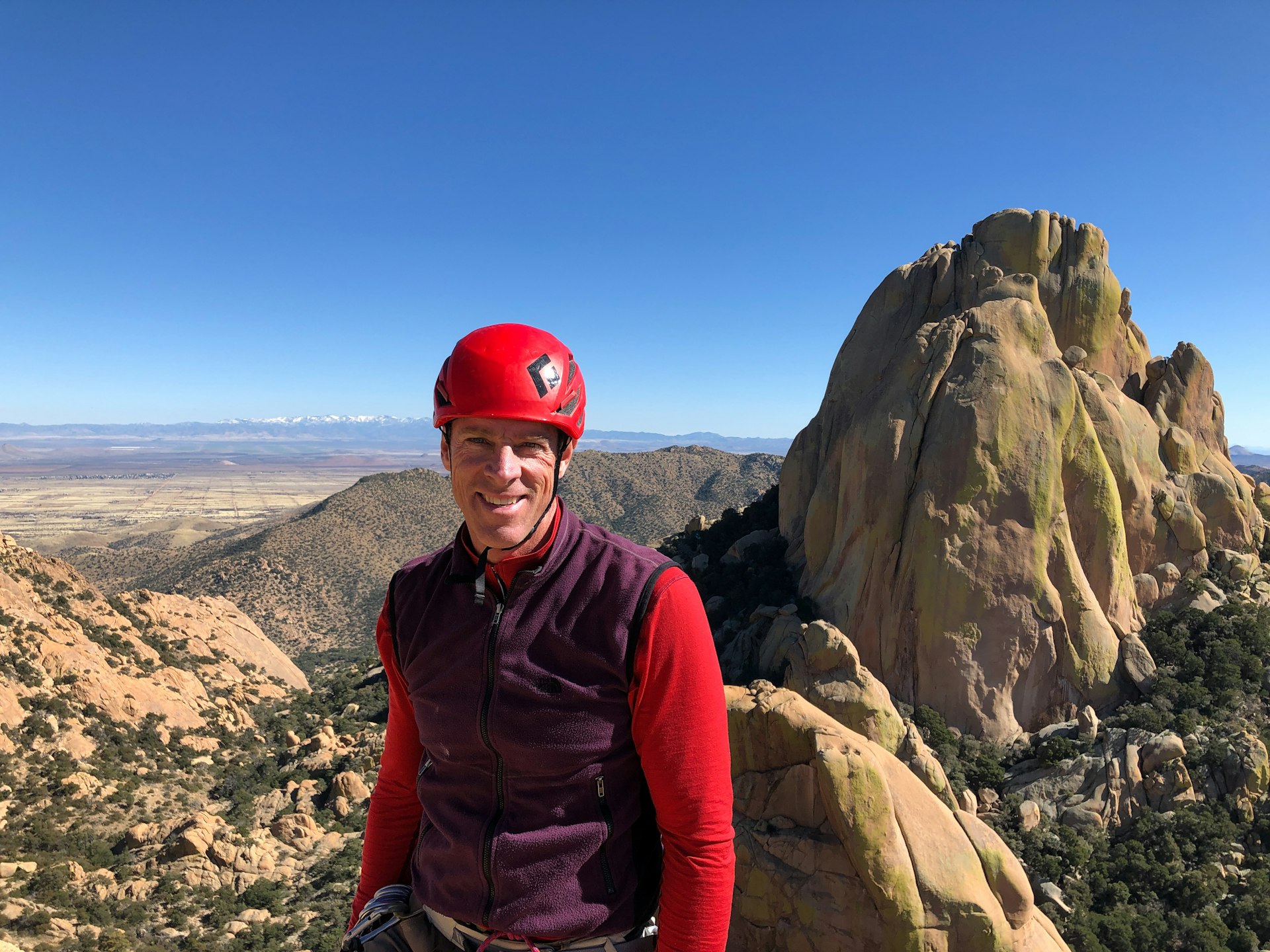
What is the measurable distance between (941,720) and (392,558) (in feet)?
258

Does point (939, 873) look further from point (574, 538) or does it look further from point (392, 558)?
point (392, 558)

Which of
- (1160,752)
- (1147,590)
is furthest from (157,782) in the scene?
(1147,590)

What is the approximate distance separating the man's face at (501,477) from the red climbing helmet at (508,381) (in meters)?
0.09

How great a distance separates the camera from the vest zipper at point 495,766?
11.5 ft

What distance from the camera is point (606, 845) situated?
346cm

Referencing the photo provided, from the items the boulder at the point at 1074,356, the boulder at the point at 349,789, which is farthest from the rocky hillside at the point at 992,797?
the boulder at the point at 349,789

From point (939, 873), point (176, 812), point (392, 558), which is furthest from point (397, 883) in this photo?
point (392, 558)

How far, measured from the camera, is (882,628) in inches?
1129

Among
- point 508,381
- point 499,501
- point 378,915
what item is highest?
point 508,381

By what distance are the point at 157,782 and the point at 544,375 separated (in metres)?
34.4

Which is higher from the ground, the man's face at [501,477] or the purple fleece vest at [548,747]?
the man's face at [501,477]

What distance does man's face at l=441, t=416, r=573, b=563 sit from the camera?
135 inches

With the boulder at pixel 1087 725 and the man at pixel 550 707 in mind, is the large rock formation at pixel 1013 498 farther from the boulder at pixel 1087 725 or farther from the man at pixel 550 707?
the man at pixel 550 707

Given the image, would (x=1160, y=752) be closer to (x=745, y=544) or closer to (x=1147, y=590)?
(x=1147, y=590)
